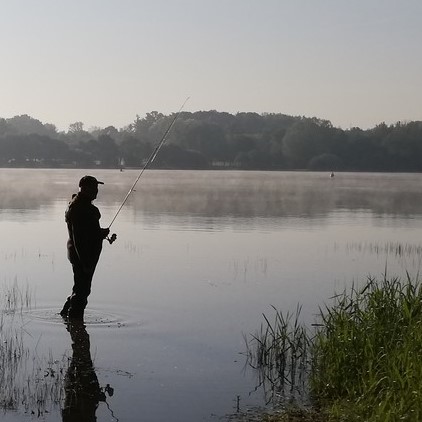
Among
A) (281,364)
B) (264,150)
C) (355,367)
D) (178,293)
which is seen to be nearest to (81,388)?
(281,364)

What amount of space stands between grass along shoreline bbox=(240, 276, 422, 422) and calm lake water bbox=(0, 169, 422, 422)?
14.8 inches

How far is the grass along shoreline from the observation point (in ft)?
23.4

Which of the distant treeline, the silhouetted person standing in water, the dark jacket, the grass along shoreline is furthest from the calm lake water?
the distant treeline

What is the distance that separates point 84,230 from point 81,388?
3.09 m

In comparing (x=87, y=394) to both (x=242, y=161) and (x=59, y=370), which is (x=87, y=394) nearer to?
(x=59, y=370)

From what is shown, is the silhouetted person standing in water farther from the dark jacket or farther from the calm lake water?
the calm lake water

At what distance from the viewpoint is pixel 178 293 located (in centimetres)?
1447

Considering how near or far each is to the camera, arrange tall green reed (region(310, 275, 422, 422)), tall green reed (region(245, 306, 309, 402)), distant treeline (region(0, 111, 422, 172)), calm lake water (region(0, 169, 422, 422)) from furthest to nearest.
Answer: distant treeline (region(0, 111, 422, 172))
tall green reed (region(245, 306, 309, 402))
calm lake water (region(0, 169, 422, 422))
tall green reed (region(310, 275, 422, 422))

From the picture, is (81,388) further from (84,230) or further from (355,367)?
(84,230)

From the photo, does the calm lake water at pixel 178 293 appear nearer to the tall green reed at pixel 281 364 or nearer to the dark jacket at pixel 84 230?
the tall green reed at pixel 281 364

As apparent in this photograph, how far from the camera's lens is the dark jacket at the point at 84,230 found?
35.4 ft

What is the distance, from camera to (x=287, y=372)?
30.0 feet

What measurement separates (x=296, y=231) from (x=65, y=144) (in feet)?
425

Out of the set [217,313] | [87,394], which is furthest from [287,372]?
[217,313]
